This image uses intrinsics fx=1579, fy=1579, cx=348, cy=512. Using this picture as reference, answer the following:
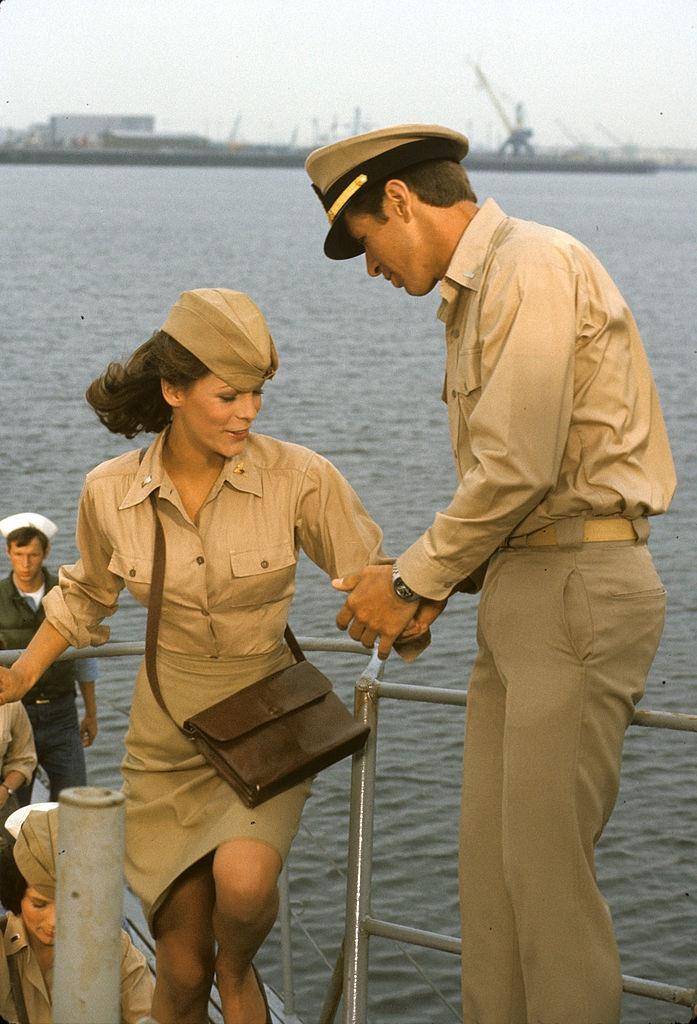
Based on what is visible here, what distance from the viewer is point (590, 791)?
292 cm

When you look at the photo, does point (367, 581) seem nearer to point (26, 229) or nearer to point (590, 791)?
point (590, 791)

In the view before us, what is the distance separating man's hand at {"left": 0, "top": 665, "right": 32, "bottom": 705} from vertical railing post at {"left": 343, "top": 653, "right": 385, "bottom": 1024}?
77 cm

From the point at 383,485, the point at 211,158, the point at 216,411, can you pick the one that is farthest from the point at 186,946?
the point at 211,158

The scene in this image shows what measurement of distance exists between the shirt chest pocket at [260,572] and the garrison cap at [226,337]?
0.36m

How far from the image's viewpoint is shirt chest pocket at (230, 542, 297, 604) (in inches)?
134

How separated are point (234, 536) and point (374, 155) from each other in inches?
34.8

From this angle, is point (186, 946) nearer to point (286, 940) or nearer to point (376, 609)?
point (376, 609)

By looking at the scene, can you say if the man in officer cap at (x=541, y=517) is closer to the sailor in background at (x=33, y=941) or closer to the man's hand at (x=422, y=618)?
the man's hand at (x=422, y=618)

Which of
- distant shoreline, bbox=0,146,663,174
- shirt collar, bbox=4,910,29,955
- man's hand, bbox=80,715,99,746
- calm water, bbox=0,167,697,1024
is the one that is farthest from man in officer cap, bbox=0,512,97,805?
distant shoreline, bbox=0,146,663,174

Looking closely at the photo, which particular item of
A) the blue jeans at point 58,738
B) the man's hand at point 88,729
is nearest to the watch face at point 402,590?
the blue jeans at point 58,738

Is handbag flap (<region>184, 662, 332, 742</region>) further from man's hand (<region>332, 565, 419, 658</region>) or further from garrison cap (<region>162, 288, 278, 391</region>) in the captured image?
garrison cap (<region>162, 288, 278, 391</region>)

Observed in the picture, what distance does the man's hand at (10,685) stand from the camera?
3.53 metres

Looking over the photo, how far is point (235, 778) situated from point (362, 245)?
1.12 metres

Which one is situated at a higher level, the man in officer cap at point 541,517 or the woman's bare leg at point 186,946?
the man in officer cap at point 541,517
